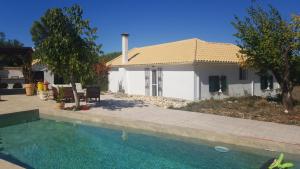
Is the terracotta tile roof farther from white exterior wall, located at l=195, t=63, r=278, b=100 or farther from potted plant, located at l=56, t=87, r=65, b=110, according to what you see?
potted plant, located at l=56, t=87, r=65, b=110

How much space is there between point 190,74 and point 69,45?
906cm

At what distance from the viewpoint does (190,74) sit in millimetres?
20359

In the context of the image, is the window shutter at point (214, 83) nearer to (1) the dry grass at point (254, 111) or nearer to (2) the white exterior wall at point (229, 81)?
(2) the white exterior wall at point (229, 81)

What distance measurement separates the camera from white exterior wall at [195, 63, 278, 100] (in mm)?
20547

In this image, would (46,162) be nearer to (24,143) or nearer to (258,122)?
(24,143)

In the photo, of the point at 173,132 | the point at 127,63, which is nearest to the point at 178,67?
the point at 127,63

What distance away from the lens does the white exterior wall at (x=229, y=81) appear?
2055 cm

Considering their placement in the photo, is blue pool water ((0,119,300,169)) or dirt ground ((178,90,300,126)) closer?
blue pool water ((0,119,300,169))

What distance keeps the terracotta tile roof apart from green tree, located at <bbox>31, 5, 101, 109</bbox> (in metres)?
7.54

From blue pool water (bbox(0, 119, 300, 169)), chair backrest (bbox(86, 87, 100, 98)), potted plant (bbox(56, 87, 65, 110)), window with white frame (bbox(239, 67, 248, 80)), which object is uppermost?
window with white frame (bbox(239, 67, 248, 80))

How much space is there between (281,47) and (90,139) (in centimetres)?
1156

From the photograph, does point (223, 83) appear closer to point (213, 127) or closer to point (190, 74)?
point (190, 74)

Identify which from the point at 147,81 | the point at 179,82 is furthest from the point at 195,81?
the point at 147,81

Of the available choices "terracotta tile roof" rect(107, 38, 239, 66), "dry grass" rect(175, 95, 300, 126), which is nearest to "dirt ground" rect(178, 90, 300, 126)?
"dry grass" rect(175, 95, 300, 126)
